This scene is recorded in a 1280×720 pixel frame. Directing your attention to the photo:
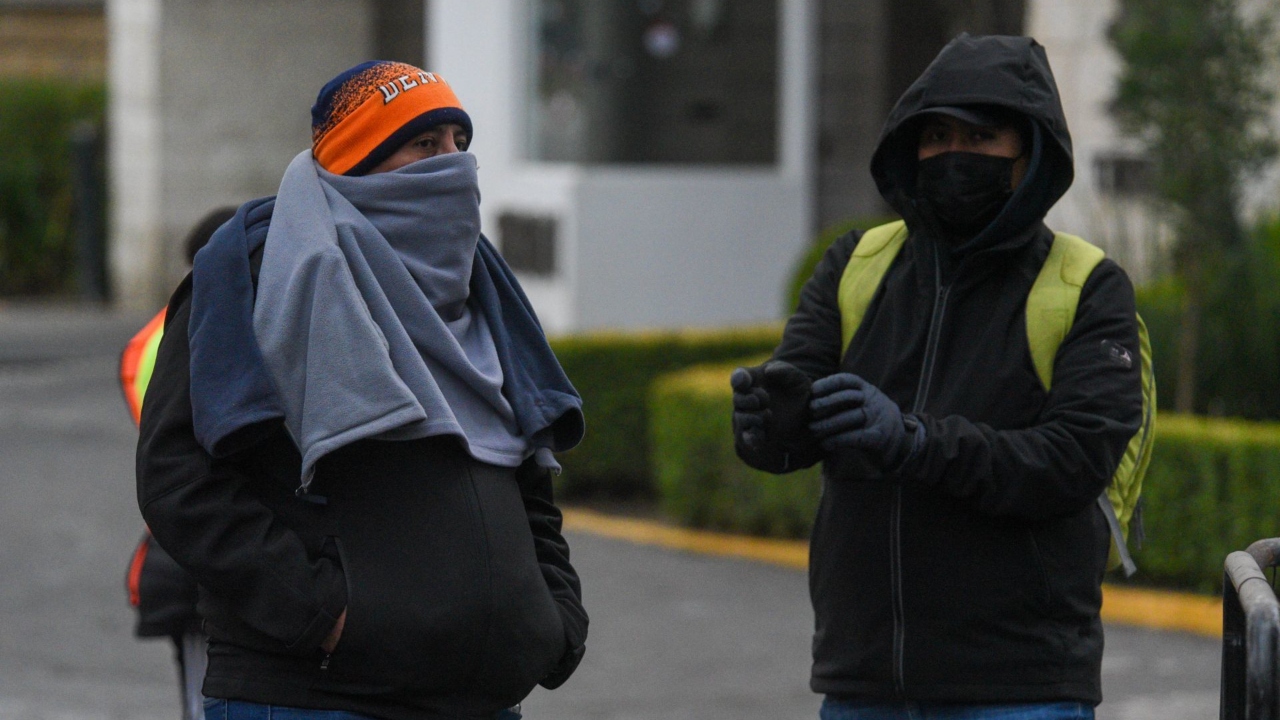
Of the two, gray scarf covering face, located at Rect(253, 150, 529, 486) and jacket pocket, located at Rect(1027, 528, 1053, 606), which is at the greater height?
gray scarf covering face, located at Rect(253, 150, 529, 486)

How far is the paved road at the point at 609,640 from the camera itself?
6.04 m

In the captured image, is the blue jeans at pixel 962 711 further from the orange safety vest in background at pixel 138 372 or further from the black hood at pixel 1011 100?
the orange safety vest in background at pixel 138 372

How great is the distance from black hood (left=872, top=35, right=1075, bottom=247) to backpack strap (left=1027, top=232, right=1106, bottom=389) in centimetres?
9

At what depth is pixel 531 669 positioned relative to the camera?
2672 millimetres

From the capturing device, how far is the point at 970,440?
2758 millimetres

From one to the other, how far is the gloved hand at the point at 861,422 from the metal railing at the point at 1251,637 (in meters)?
0.51

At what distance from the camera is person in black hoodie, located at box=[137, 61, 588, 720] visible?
2506 mm

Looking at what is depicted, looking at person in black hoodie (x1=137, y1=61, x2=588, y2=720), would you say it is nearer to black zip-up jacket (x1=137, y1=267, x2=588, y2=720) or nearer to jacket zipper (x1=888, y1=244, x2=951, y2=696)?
black zip-up jacket (x1=137, y1=267, x2=588, y2=720)

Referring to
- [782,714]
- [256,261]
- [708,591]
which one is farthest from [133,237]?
[256,261]

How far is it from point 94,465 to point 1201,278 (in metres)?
6.32

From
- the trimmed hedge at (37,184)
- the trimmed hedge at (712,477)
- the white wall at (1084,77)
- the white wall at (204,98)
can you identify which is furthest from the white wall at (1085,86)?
the trimmed hedge at (37,184)

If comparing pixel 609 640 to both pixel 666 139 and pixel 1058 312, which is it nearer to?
pixel 1058 312

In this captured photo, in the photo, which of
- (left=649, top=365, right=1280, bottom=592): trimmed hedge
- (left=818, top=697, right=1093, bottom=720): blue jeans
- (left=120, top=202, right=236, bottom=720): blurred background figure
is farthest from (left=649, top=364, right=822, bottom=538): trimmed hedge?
→ (left=818, top=697, right=1093, bottom=720): blue jeans

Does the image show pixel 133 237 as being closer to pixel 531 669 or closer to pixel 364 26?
pixel 364 26
